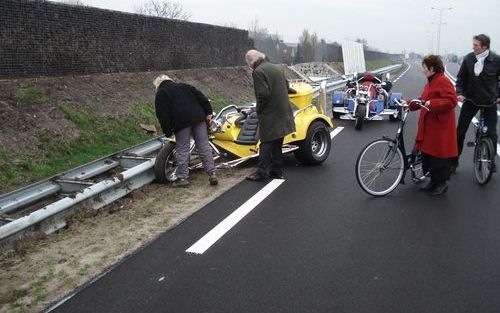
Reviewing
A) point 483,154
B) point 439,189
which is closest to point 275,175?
point 439,189

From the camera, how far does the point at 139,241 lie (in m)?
5.36

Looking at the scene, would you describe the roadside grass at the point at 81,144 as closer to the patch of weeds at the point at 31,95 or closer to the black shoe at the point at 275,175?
the patch of weeds at the point at 31,95

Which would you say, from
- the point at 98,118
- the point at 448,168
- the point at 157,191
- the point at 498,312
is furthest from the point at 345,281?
the point at 98,118

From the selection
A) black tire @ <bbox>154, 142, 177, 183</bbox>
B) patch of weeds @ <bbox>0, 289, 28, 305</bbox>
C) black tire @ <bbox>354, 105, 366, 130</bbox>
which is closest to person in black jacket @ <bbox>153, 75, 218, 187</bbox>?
black tire @ <bbox>154, 142, 177, 183</bbox>

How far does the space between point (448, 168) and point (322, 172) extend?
204 centimetres

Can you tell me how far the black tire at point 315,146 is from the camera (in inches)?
338

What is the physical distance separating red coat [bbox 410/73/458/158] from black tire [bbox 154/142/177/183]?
→ 342 cm

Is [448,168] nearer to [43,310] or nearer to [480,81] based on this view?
[480,81]

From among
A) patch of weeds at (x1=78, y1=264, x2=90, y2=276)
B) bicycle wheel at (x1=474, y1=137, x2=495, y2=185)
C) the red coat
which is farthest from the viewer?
bicycle wheel at (x1=474, y1=137, x2=495, y2=185)

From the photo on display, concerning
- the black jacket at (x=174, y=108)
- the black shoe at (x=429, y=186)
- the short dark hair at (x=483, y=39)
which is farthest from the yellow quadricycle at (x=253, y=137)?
the short dark hair at (x=483, y=39)

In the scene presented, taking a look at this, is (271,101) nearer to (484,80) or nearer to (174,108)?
(174,108)

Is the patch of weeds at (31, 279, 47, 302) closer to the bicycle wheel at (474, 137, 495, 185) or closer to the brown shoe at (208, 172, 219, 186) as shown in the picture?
the brown shoe at (208, 172, 219, 186)

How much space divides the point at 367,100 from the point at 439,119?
7061 mm

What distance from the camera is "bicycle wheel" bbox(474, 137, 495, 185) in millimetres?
7230
